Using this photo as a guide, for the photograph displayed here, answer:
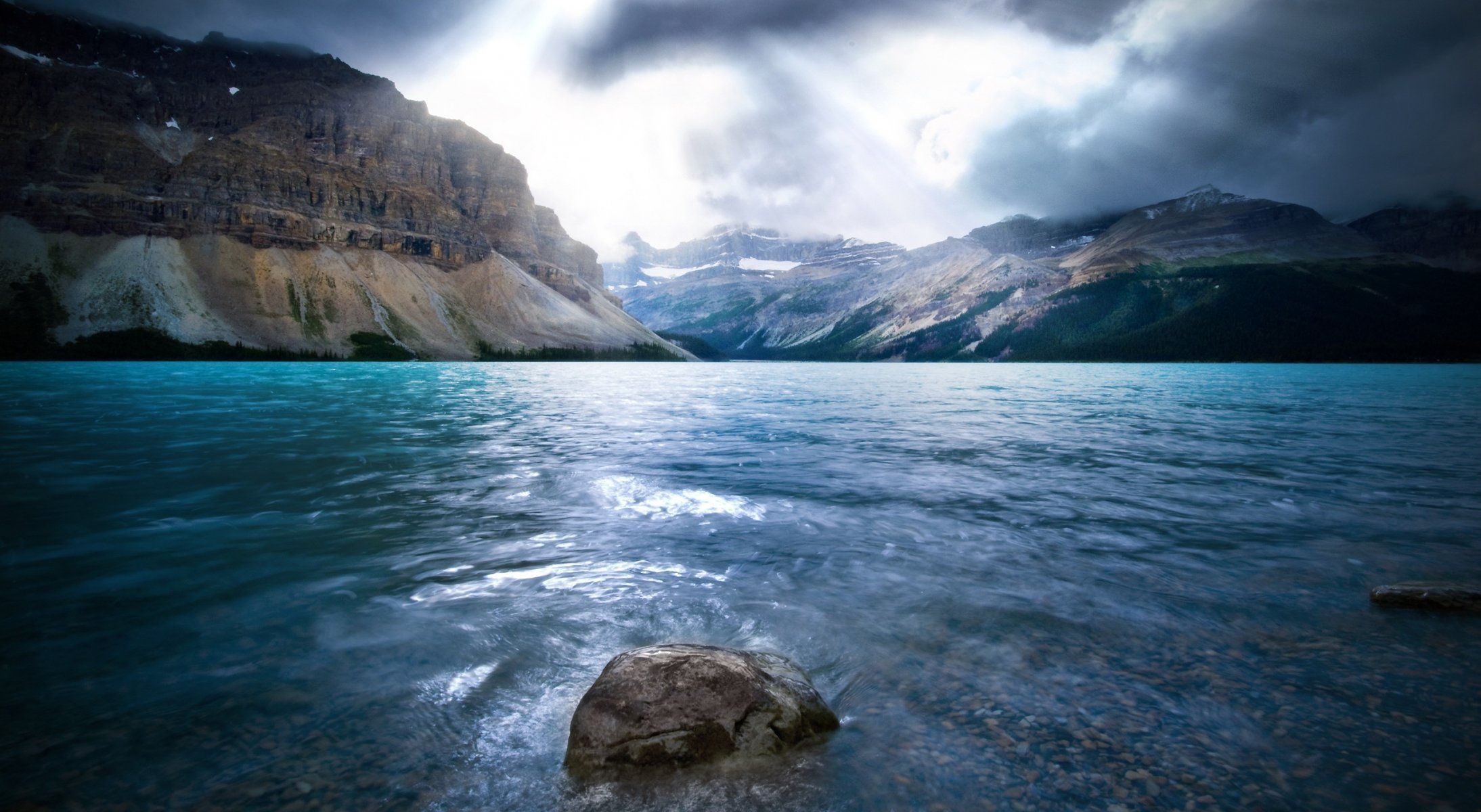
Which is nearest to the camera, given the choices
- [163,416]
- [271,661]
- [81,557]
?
[271,661]

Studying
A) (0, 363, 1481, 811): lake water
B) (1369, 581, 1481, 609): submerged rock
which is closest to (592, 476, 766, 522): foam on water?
(0, 363, 1481, 811): lake water

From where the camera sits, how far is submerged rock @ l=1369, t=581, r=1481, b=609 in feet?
31.1

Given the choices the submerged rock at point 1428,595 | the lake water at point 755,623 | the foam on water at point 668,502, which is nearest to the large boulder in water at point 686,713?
the lake water at point 755,623

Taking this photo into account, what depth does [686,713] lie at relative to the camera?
20.5 feet

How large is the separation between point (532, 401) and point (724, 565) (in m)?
50.4

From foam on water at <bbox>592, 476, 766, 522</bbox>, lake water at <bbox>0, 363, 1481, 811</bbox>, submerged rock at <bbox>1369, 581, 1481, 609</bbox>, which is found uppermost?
submerged rock at <bbox>1369, 581, 1481, 609</bbox>

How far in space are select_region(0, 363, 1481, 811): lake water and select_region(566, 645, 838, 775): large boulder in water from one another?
0.87ft

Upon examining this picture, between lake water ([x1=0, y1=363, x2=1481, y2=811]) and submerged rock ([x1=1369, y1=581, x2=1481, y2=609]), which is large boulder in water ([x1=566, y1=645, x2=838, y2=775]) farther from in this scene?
submerged rock ([x1=1369, y1=581, x2=1481, y2=609])

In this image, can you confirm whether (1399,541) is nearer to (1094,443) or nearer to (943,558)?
(943,558)

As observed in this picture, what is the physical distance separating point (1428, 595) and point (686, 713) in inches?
453

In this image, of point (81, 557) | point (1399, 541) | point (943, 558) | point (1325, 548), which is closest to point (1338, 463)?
point (1399, 541)

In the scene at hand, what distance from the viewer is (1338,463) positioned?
24.0m

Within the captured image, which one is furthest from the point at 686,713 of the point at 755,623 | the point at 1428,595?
the point at 1428,595

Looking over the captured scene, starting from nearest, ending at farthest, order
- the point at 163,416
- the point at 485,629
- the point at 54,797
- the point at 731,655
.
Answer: the point at 54,797 < the point at 731,655 < the point at 485,629 < the point at 163,416
